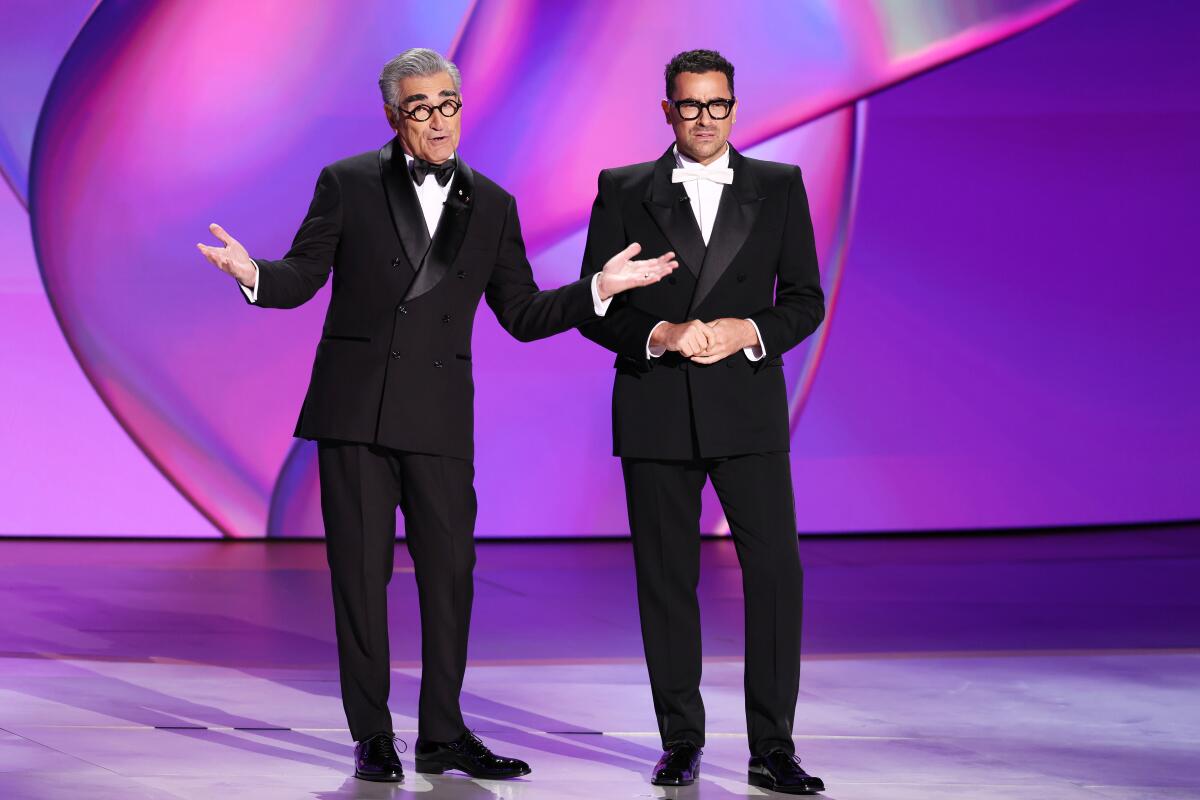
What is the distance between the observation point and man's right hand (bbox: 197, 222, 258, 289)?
10.5 ft

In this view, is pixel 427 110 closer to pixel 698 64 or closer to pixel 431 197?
pixel 431 197

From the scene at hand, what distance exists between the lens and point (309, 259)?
3385 mm

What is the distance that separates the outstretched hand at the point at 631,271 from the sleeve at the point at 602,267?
0.28 ft

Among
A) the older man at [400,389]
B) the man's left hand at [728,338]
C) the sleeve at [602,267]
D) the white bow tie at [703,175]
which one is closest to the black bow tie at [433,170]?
the older man at [400,389]

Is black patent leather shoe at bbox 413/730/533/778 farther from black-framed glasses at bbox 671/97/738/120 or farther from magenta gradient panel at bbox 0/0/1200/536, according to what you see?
magenta gradient panel at bbox 0/0/1200/536

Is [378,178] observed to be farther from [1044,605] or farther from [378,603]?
[1044,605]

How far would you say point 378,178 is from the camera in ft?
11.3

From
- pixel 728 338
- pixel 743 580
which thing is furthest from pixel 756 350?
pixel 743 580

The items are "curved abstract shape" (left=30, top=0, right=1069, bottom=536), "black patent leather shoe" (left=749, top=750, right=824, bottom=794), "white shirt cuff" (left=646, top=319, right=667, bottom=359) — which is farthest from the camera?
"curved abstract shape" (left=30, top=0, right=1069, bottom=536)

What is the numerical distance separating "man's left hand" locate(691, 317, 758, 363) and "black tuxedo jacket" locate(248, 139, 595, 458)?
0.27 metres

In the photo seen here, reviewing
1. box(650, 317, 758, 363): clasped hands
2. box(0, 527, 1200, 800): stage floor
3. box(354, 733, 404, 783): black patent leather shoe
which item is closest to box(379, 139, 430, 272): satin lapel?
box(650, 317, 758, 363): clasped hands

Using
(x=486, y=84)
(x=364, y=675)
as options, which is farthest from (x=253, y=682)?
(x=486, y=84)

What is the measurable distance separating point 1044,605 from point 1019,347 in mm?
2105

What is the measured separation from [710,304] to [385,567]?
34.2 inches
